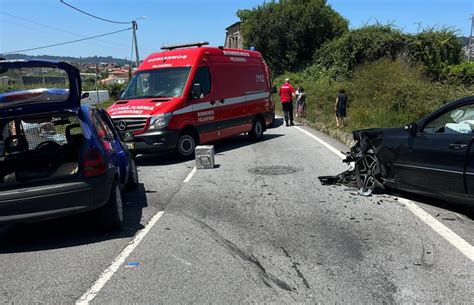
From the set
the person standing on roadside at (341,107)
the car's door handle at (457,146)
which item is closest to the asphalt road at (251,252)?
the car's door handle at (457,146)

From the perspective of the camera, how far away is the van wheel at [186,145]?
37.7 ft

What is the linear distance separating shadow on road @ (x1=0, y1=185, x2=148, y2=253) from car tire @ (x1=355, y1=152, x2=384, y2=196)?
3.34 metres

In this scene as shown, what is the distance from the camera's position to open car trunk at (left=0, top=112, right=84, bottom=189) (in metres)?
5.74

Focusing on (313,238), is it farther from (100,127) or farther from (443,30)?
(443,30)

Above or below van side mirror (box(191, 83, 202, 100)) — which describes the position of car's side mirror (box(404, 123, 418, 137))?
below

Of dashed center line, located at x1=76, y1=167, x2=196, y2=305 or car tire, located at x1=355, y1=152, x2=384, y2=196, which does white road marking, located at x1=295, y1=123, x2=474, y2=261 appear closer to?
car tire, located at x1=355, y1=152, x2=384, y2=196

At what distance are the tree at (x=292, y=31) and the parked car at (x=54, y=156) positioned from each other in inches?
1503

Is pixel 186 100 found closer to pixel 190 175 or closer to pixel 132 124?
pixel 132 124

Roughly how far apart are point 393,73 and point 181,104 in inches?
442

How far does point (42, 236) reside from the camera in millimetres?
5848

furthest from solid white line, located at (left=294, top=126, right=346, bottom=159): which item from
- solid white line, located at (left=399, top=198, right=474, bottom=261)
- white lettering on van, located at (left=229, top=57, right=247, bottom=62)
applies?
solid white line, located at (left=399, top=198, right=474, bottom=261)

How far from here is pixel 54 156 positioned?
6176 millimetres

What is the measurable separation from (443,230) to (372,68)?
16704mm

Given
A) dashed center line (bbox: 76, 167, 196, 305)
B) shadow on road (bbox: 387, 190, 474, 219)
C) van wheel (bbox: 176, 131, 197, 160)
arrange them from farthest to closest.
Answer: van wheel (bbox: 176, 131, 197, 160) < shadow on road (bbox: 387, 190, 474, 219) < dashed center line (bbox: 76, 167, 196, 305)
